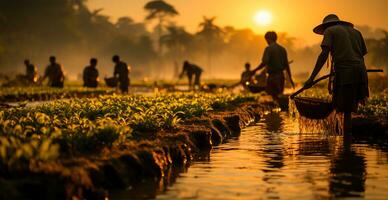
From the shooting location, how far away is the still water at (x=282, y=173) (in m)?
8.84

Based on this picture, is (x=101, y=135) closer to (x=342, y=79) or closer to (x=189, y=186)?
(x=189, y=186)

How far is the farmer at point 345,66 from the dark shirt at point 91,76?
22.9 metres

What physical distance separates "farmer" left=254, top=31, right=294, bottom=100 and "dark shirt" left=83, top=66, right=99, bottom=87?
14379 millimetres

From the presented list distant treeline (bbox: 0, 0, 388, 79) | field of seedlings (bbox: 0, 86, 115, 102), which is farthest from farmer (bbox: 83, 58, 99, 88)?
distant treeline (bbox: 0, 0, 388, 79)

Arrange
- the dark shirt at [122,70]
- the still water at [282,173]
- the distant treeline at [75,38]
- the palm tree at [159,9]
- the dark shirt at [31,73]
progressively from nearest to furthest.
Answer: the still water at [282,173], the dark shirt at [122,70], the dark shirt at [31,73], the distant treeline at [75,38], the palm tree at [159,9]

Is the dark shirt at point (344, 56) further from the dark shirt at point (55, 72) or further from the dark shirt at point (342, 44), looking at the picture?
the dark shirt at point (55, 72)

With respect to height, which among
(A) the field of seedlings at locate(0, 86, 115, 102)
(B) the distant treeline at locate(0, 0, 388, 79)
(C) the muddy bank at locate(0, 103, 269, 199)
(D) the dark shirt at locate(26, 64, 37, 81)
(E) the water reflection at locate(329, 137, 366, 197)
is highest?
(B) the distant treeline at locate(0, 0, 388, 79)

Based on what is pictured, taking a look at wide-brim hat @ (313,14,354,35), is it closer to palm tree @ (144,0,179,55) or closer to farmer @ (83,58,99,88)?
farmer @ (83,58,99,88)

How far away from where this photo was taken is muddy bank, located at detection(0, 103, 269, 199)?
7.63 metres

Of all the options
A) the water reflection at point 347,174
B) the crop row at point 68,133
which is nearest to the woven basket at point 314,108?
the water reflection at point 347,174

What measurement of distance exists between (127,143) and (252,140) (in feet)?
14.4

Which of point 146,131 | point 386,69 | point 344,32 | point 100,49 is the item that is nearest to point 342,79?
point 344,32

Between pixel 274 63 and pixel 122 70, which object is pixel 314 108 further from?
pixel 122 70

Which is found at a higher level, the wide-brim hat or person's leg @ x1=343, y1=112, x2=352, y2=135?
the wide-brim hat
